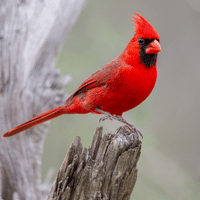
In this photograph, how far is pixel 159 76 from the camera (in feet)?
12.8

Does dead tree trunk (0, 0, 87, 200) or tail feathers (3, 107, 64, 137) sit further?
dead tree trunk (0, 0, 87, 200)

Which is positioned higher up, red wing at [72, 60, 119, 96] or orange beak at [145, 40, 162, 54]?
orange beak at [145, 40, 162, 54]

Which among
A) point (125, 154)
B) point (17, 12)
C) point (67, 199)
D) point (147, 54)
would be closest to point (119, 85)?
point (147, 54)

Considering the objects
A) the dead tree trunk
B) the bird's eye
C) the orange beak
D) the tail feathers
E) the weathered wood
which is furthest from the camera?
the dead tree trunk

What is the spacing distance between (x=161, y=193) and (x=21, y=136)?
1751 millimetres

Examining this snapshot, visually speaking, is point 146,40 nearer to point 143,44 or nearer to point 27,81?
point 143,44

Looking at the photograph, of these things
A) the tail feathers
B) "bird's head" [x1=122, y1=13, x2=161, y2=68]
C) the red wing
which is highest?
"bird's head" [x1=122, y1=13, x2=161, y2=68]

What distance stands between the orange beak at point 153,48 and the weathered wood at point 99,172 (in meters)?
0.64

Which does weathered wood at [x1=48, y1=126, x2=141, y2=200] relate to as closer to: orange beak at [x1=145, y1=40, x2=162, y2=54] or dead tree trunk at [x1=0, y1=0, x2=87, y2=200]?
orange beak at [x1=145, y1=40, x2=162, y2=54]

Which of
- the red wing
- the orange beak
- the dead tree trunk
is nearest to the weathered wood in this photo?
the red wing

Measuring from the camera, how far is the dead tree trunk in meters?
2.53

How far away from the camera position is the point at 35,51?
2.67 metres

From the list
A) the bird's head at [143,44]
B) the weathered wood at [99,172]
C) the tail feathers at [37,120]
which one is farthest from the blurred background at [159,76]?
the weathered wood at [99,172]

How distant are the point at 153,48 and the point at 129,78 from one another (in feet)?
0.83
